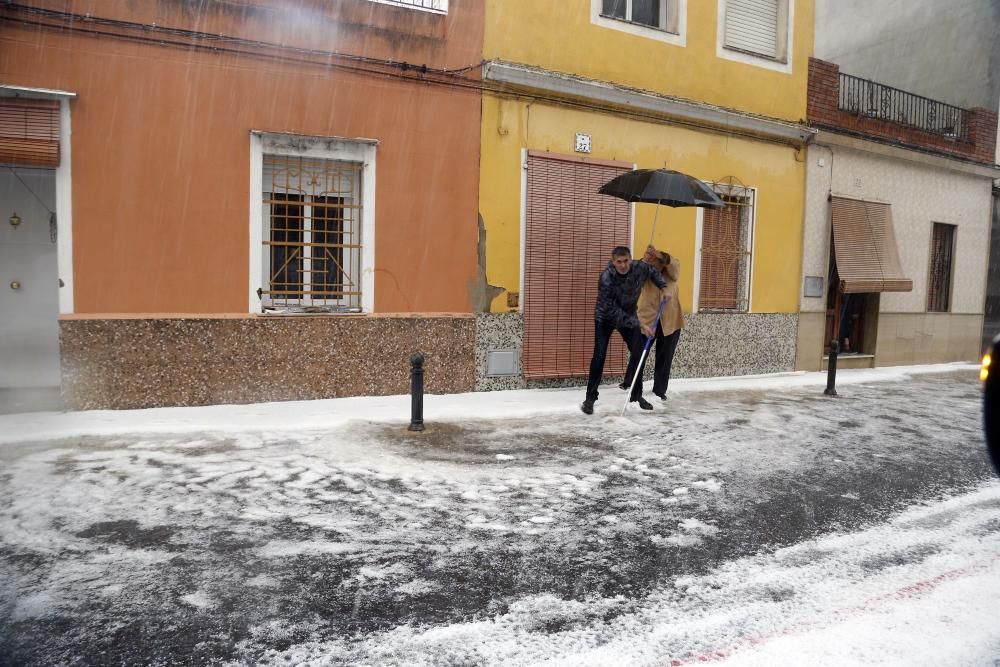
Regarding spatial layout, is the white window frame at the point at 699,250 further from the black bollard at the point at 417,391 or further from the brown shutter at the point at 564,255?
the black bollard at the point at 417,391

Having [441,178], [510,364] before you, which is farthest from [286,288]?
[510,364]

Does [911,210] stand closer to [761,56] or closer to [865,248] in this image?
[865,248]

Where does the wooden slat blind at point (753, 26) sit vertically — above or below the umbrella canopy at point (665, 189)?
above

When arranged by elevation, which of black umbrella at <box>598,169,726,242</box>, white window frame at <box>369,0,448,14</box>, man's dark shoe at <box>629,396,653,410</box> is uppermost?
white window frame at <box>369,0,448,14</box>

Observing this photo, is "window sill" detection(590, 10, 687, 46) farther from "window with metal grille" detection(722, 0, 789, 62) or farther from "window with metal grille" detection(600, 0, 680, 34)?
"window with metal grille" detection(722, 0, 789, 62)

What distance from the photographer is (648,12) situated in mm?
10141

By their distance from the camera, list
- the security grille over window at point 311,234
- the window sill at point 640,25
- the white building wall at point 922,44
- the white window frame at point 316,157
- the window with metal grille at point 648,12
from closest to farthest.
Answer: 1. the white window frame at point 316,157
2. the security grille over window at point 311,234
3. the window sill at point 640,25
4. the window with metal grille at point 648,12
5. the white building wall at point 922,44

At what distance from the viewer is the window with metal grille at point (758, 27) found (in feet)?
35.2

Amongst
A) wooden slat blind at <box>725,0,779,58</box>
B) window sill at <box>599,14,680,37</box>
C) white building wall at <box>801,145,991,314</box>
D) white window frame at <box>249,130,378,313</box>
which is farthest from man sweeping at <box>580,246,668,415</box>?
white building wall at <box>801,145,991,314</box>

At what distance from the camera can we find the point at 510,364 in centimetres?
890

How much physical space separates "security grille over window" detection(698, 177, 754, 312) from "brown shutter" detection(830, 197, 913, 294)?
192cm

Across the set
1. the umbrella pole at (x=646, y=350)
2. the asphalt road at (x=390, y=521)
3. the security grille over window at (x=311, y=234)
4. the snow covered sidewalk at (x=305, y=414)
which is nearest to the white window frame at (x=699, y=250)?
the snow covered sidewalk at (x=305, y=414)

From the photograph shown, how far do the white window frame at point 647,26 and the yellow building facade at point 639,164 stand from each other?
0.02 meters

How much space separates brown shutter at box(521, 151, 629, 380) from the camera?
895 cm
